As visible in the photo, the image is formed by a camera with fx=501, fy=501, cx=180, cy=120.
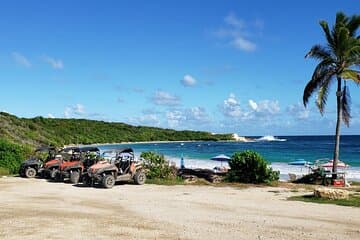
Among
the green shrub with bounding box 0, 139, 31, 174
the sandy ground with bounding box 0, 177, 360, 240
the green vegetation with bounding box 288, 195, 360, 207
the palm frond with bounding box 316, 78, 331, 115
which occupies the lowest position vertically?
the sandy ground with bounding box 0, 177, 360, 240

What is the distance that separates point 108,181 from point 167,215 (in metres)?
7.41

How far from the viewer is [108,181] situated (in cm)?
2034

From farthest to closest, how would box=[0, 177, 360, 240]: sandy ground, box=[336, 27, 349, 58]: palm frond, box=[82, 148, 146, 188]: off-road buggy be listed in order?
box=[336, 27, 349, 58]: palm frond < box=[82, 148, 146, 188]: off-road buggy < box=[0, 177, 360, 240]: sandy ground

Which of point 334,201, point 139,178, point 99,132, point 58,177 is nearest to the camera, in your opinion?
point 334,201

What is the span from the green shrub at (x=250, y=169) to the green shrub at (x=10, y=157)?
12073mm

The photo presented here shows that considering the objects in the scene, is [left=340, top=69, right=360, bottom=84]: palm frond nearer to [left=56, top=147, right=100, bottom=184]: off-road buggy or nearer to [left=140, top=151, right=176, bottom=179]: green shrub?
[left=140, top=151, right=176, bottom=179]: green shrub

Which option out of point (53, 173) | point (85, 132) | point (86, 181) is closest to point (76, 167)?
point (86, 181)

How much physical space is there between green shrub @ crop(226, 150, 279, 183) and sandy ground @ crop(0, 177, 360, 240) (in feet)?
9.00

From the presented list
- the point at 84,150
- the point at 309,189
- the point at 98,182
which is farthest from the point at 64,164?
the point at 309,189

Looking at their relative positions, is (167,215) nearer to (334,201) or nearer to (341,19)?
(334,201)

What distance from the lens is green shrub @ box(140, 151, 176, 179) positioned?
23672 mm

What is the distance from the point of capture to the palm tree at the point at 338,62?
21.7 metres

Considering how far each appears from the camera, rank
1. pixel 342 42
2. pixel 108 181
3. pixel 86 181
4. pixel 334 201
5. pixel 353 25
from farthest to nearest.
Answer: pixel 353 25, pixel 86 181, pixel 342 42, pixel 108 181, pixel 334 201

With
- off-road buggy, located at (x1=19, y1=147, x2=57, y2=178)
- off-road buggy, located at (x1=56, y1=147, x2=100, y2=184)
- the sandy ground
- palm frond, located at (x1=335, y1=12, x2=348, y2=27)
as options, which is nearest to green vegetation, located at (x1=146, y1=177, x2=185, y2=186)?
the sandy ground
